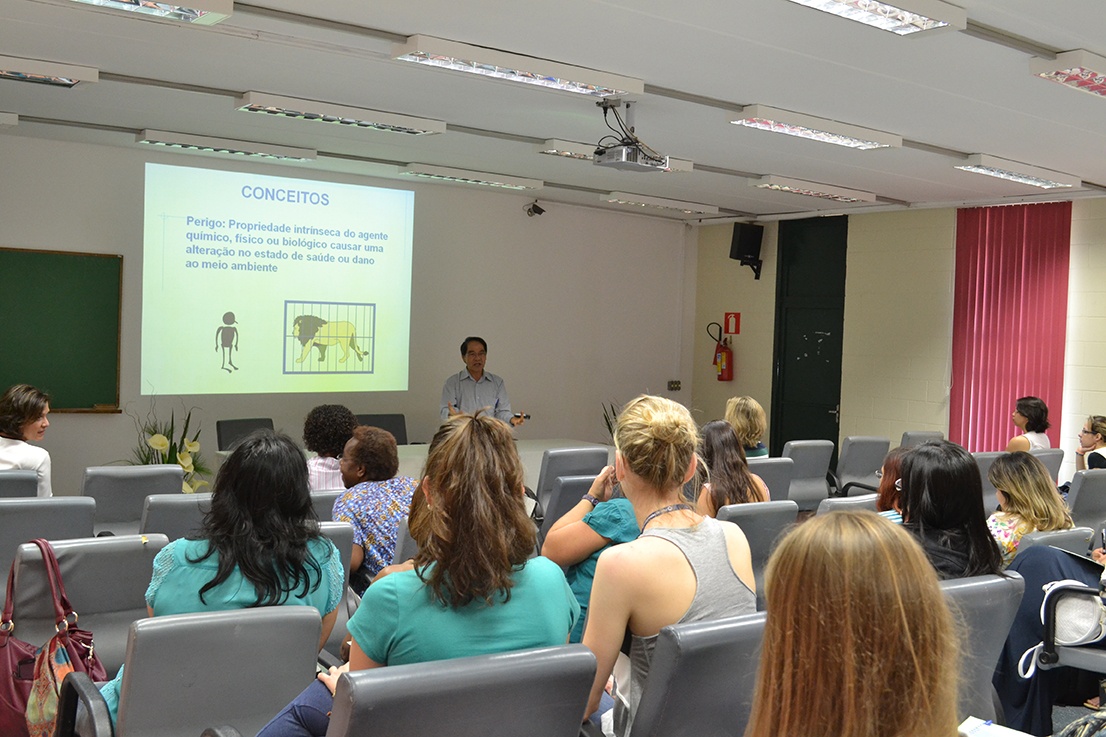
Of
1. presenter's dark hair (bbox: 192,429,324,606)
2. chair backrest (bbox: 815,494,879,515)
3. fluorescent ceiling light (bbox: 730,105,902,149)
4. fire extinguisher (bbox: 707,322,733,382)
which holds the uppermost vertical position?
fluorescent ceiling light (bbox: 730,105,902,149)

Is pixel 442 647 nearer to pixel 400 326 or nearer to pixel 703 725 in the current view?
pixel 703 725

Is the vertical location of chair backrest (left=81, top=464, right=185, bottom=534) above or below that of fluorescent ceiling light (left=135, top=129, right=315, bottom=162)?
below

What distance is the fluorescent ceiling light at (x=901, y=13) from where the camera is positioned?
3514 mm

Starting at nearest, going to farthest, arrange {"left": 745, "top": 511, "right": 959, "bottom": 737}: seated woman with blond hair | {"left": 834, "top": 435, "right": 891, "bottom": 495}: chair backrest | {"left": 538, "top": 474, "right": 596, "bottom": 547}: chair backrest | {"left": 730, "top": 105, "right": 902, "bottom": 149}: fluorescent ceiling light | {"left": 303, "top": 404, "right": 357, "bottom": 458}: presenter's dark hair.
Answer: {"left": 745, "top": 511, "right": 959, "bottom": 737}: seated woman with blond hair
{"left": 303, "top": 404, "right": 357, "bottom": 458}: presenter's dark hair
{"left": 538, "top": 474, "right": 596, "bottom": 547}: chair backrest
{"left": 730, "top": 105, "right": 902, "bottom": 149}: fluorescent ceiling light
{"left": 834, "top": 435, "right": 891, "bottom": 495}: chair backrest

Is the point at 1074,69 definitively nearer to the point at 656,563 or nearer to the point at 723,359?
the point at 656,563

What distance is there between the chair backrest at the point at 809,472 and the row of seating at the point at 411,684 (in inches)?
157

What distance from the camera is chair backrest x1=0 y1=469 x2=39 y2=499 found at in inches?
157

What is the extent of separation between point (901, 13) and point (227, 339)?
6107mm

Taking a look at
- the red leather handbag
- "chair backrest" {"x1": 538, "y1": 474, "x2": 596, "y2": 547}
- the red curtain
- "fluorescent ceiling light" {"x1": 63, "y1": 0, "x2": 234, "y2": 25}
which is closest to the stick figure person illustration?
"fluorescent ceiling light" {"x1": 63, "y1": 0, "x2": 234, "y2": 25}

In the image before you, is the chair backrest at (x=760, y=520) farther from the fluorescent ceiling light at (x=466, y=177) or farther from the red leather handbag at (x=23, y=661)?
the fluorescent ceiling light at (x=466, y=177)

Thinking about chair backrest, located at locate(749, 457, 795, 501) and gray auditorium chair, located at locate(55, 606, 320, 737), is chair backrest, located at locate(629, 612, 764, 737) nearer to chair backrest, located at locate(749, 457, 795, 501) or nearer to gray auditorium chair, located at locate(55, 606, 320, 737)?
gray auditorium chair, located at locate(55, 606, 320, 737)

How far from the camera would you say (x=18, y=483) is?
402cm

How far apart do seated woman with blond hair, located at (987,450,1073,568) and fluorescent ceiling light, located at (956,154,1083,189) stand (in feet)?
12.4

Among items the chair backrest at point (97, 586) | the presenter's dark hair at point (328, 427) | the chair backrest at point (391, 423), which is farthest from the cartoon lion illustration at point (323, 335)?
the chair backrest at point (97, 586)
